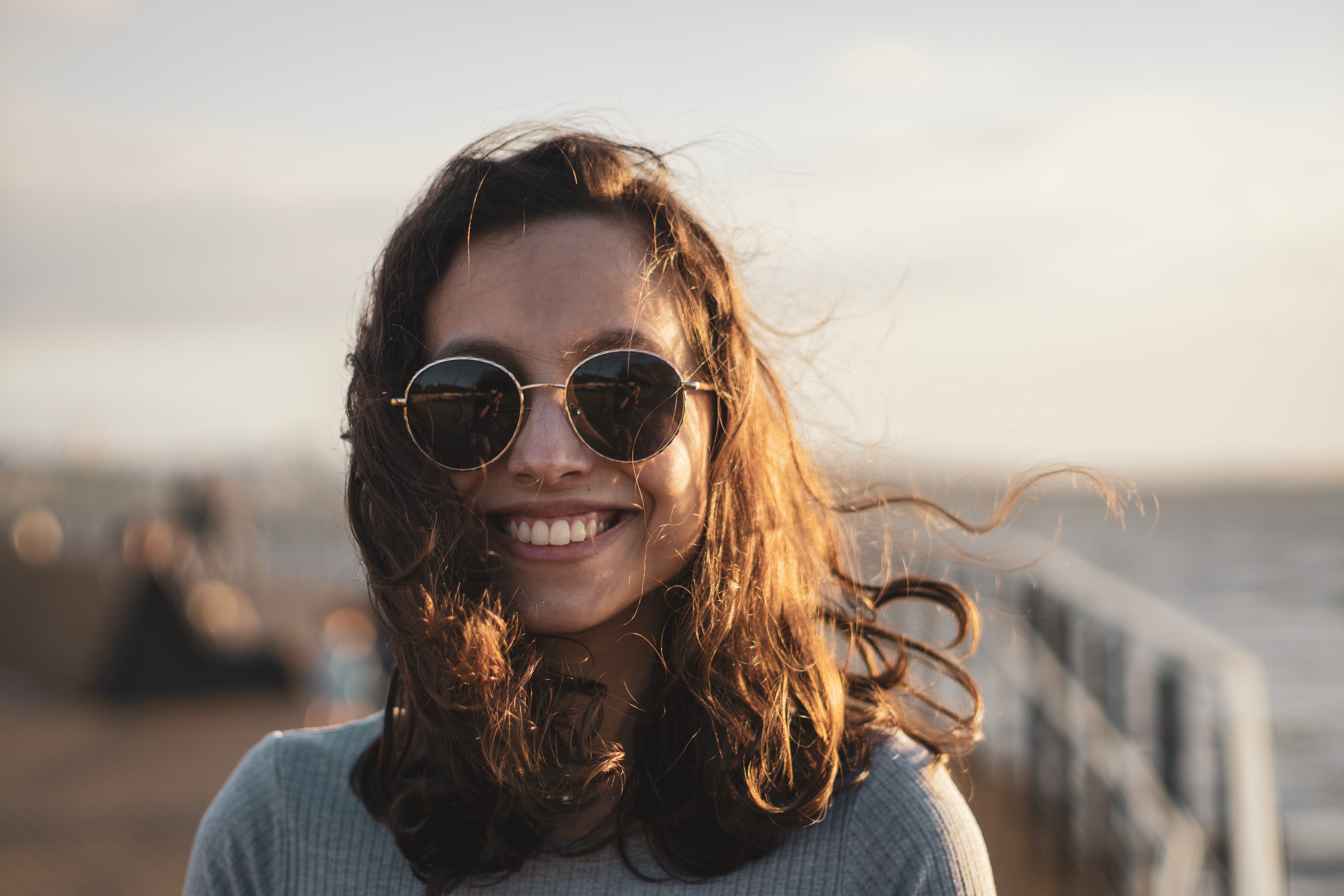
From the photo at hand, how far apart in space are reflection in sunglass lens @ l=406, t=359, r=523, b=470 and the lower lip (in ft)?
0.44

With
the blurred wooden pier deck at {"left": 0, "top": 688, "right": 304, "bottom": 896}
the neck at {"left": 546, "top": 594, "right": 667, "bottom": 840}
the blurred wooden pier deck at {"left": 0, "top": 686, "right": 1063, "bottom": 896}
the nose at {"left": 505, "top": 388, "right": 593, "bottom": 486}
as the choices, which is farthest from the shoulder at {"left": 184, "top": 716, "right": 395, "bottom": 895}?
the blurred wooden pier deck at {"left": 0, "top": 688, "right": 304, "bottom": 896}

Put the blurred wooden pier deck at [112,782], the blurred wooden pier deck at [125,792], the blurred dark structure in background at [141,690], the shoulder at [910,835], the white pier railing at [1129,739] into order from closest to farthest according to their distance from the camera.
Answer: the shoulder at [910,835] → the white pier railing at [1129,739] → the blurred wooden pier deck at [125,792] → the blurred wooden pier deck at [112,782] → the blurred dark structure in background at [141,690]

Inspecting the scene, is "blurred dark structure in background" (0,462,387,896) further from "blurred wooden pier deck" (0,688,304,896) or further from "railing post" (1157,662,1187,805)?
"railing post" (1157,662,1187,805)

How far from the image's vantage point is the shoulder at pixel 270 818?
5.24ft

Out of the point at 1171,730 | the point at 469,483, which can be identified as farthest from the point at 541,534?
the point at 1171,730

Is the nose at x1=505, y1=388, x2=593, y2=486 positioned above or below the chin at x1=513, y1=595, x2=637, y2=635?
above

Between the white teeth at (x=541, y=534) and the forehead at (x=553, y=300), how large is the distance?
21cm

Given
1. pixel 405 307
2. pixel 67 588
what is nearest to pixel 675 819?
pixel 405 307

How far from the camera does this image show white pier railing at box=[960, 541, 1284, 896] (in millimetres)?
3383

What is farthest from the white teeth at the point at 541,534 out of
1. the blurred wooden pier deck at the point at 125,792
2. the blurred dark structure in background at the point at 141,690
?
the blurred wooden pier deck at the point at 125,792

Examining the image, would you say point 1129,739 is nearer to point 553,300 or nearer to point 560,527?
point 560,527

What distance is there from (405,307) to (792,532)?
0.73 metres

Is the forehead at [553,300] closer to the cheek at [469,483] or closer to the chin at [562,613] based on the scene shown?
the cheek at [469,483]

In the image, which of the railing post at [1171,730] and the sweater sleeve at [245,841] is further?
the railing post at [1171,730]
